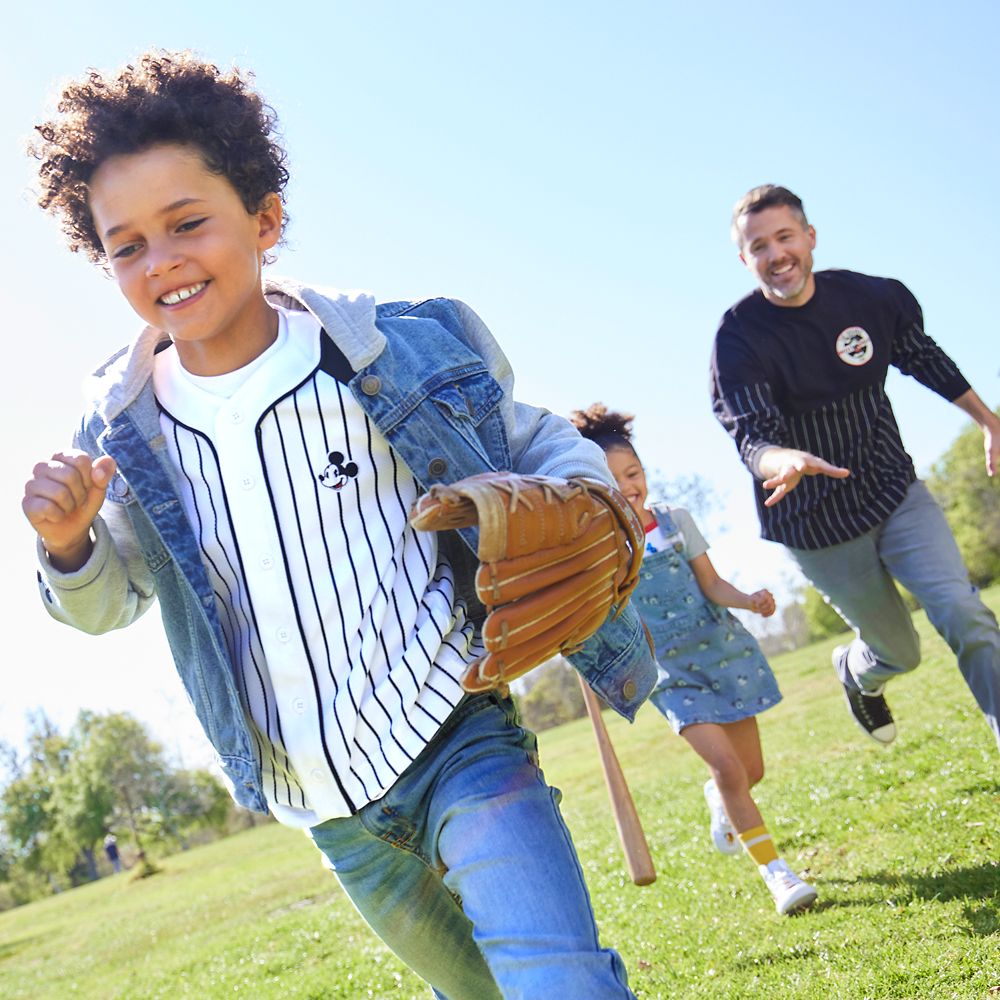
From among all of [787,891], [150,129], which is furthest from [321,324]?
[787,891]

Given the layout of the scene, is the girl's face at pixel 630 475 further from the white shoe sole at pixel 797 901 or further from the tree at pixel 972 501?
the tree at pixel 972 501

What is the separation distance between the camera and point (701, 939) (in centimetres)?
452

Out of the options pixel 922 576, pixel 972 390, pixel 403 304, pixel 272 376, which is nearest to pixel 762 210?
pixel 972 390

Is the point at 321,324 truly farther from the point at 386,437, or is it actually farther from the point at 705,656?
the point at 705,656

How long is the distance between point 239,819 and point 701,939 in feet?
178

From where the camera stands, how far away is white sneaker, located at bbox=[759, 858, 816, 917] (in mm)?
4488

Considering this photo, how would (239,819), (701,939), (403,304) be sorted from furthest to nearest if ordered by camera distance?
(239,819), (701,939), (403,304)

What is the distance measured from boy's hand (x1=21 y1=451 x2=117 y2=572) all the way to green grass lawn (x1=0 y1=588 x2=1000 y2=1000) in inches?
102

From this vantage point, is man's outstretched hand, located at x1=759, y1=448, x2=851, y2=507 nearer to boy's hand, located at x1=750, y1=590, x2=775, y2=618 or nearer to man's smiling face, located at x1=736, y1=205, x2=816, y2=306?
boy's hand, located at x1=750, y1=590, x2=775, y2=618

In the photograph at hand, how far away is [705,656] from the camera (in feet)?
17.8

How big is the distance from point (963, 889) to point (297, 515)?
2986mm

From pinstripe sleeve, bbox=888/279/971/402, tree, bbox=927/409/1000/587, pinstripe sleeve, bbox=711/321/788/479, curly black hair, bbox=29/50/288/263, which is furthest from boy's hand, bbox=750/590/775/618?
tree, bbox=927/409/1000/587

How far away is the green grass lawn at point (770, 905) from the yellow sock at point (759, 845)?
207 mm

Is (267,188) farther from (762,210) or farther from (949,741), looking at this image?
(949,741)
